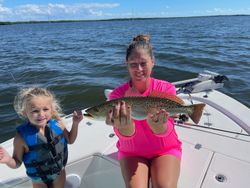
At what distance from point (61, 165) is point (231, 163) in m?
1.92

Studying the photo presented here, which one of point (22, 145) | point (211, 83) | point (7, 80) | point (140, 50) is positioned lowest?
point (7, 80)

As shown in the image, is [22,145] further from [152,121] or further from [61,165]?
[152,121]

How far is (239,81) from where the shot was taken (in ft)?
35.9

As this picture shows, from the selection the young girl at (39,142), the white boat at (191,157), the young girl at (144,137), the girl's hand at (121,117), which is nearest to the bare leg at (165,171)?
the young girl at (144,137)

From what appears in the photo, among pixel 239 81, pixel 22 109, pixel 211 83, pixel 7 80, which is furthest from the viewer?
pixel 7 80

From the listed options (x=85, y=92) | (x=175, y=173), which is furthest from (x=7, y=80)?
(x=175, y=173)

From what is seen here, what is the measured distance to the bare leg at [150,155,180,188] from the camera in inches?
107

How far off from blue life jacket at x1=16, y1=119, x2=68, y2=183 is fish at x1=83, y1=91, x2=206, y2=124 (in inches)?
19.8

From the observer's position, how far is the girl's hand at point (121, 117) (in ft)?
9.12

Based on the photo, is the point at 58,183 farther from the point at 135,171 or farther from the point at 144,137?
the point at 144,137

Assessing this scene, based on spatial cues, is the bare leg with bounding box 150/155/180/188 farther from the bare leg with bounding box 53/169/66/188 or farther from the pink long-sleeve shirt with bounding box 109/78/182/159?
the bare leg with bounding box 53/169/66/188

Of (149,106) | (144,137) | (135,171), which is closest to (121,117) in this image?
(149,106)

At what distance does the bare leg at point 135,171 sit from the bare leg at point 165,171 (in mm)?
80

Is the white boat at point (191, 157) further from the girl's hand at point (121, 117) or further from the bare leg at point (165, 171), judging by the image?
the girl's hand at point (121, 117)
